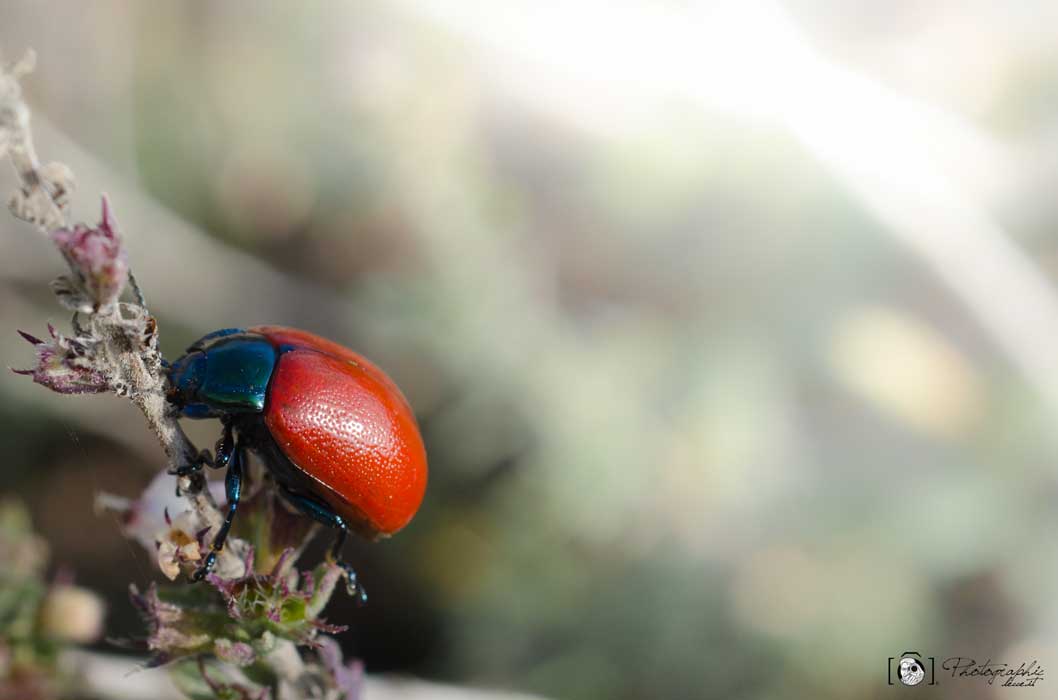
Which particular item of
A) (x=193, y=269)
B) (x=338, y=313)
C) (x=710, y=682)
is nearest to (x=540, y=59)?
(x=338, y=313)

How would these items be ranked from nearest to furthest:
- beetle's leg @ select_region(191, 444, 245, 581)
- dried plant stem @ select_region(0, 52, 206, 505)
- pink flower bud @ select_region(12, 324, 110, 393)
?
1. dried plant stem @ select_region(0, 52, 206, 505)
2. pink flower bud @ select_region(12, 324, 110, 393)
3. beetle's leg @ select_region(191, 444, 245, 581)

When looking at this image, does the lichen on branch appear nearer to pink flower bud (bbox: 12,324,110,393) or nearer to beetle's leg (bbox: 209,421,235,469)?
pink flower bud (bbox: 12,324,110,393)

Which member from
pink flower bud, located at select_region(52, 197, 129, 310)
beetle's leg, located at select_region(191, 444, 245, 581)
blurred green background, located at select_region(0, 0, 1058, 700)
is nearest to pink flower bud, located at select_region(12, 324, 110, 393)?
pink flower bud, located at select_region(52, 197, 129, 310)

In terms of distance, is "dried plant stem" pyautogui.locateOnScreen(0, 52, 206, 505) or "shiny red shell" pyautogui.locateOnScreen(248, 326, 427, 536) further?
"shiny red shell" pyautogui.locateOnScreen(248, 326, 427, 536)

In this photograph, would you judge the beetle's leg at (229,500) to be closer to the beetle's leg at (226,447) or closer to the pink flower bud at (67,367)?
the beetle's leg at (226,447)

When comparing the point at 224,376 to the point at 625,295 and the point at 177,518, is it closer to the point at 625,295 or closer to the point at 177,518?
the point at 177,518

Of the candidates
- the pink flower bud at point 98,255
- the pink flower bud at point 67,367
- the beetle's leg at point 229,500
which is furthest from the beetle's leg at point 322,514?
the pink flower bud at point 98,255

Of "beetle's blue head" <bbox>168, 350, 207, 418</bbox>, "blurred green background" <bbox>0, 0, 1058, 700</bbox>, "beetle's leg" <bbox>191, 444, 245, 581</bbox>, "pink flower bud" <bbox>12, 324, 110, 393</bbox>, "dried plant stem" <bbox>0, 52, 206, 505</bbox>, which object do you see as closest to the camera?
"dried plant stem" <bbox>0, 52, 206, 505</bbox>
